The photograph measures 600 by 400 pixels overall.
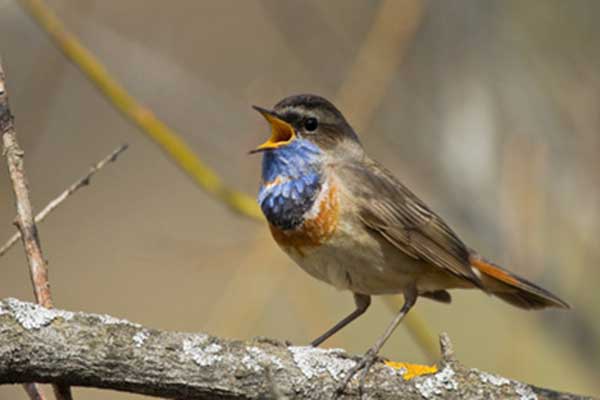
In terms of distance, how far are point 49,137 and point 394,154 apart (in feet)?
13.4

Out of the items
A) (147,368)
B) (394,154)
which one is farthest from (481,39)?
(147,368)

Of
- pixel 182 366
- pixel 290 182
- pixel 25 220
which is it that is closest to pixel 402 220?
pixel 290 182

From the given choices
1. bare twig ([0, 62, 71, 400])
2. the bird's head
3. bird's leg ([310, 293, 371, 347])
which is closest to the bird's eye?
the bird's head

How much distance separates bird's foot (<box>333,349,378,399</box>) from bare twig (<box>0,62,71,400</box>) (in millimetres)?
842

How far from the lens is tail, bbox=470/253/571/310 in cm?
445

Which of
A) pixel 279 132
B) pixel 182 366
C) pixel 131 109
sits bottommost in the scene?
pixel 182 366

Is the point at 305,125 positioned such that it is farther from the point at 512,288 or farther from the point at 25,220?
the point at 25,220

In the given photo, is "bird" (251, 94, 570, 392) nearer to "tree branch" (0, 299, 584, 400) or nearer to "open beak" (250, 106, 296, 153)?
"open beak" (250, 106, 296, 153)

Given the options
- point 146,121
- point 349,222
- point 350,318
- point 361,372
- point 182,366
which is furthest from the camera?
point 350,318

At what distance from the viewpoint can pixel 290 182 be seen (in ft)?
13.7

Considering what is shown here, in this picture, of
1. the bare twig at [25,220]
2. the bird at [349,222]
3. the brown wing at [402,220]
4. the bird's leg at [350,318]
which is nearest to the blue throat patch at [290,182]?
the bird at [349,222]

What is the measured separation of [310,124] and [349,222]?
1.77 ft

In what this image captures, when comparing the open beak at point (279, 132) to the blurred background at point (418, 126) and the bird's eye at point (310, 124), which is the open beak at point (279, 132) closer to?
the bird's eye at point (310, 124)

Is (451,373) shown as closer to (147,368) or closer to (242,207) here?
(147,368)
